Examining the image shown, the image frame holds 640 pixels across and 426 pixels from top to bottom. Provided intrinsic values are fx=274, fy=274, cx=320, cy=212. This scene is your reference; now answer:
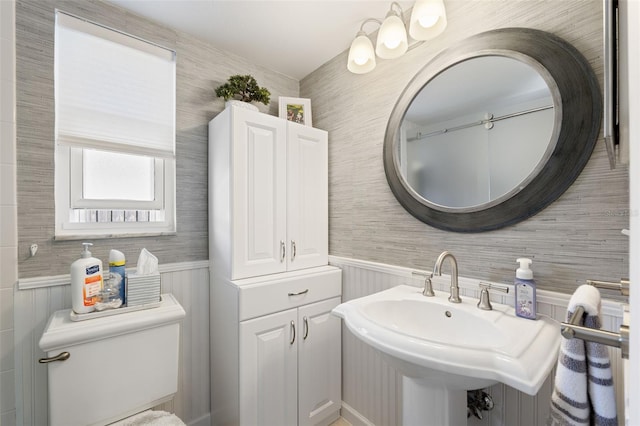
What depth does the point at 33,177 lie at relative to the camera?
117 centimetres

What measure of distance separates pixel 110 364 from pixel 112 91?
126 centimetres

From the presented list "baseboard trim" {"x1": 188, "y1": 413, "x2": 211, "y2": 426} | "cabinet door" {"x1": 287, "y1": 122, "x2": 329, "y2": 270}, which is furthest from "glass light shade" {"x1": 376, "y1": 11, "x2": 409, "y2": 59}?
"baseboard trim" {"x1": 188, "y1": 413, "x2": 211, "y2": 426}

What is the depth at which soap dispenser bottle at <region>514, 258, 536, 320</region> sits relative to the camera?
927mm

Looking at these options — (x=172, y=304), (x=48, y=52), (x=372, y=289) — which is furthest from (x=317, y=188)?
(x=48, y=52)

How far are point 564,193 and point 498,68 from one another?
543 mm

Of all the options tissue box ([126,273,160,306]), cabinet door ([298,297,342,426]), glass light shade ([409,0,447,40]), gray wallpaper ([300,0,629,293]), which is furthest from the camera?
cabinet door ([298,297,342,426])

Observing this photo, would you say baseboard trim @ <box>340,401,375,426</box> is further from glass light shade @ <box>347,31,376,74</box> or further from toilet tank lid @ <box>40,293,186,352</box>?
glass light shade @ <box>347,31,376,74</box>

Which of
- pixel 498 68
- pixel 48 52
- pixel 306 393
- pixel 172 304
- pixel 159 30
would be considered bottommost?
pixel 306 393

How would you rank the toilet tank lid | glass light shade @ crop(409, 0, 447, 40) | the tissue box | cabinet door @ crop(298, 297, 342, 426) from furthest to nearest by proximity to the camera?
cabinet door @ crop(298, 297, 342, 426) < the tissue box < glass light shade @ crop(409, 0, 447, 40) < the toilet tank lid

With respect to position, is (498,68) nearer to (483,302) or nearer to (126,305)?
(483,302)

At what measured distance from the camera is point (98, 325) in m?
1.08

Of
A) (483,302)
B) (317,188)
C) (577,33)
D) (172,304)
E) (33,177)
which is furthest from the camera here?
(317,188)

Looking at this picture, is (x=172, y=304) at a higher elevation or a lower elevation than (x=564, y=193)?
lower

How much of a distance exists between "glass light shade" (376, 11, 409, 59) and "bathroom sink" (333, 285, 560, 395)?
1121 millimetres
